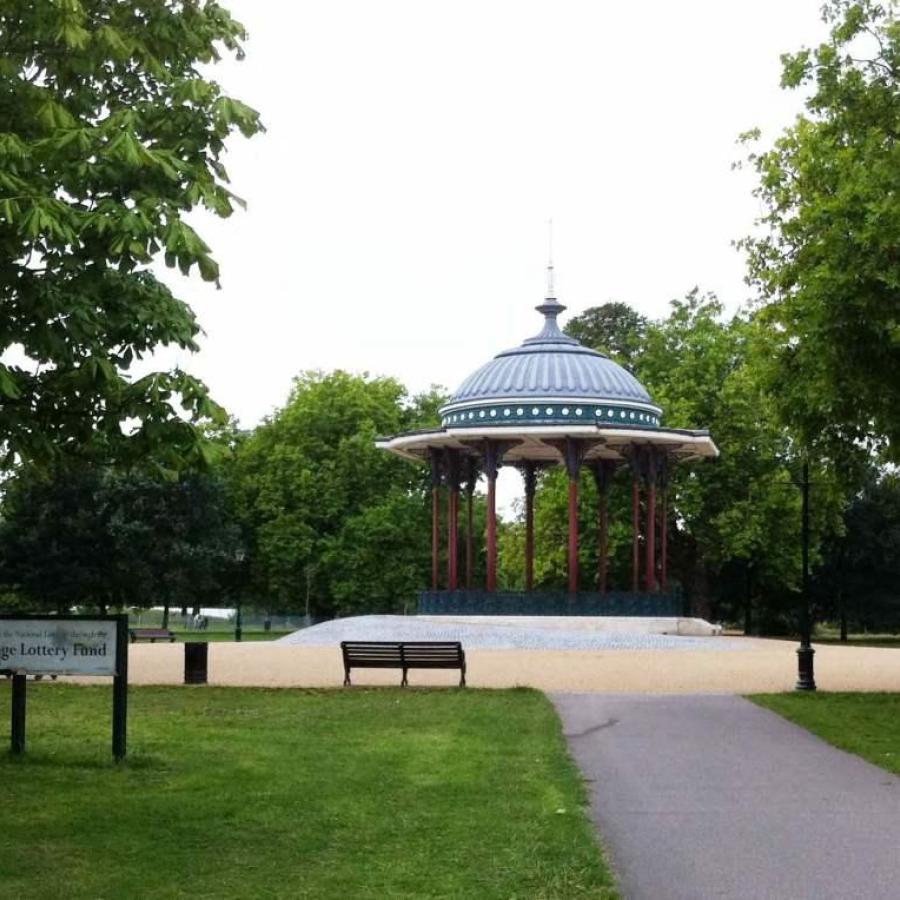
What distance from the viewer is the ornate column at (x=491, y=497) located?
1831 inches

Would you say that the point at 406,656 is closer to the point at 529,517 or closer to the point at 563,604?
the point at 563,604

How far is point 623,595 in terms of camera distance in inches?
1807

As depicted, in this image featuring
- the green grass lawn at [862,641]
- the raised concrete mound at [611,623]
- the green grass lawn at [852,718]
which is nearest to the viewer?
the green grass lawn at [852,718]

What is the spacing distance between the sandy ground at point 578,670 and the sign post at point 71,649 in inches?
425

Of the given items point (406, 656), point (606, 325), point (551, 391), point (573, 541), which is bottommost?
point (406, 656)

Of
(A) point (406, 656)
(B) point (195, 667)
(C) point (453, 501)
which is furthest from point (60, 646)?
(C) point (453, 501)

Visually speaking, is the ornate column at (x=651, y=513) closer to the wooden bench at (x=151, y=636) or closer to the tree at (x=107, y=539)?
the wooden bench at (x=151, y=636)

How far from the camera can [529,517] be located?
50531mm

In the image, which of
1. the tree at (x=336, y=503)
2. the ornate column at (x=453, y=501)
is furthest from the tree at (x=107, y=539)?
the ornate column at (x=453, y=501)

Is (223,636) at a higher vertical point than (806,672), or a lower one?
lower

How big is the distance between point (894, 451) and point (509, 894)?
52.5 ft

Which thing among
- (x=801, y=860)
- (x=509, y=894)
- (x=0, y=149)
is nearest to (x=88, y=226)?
(x=0, y=149)

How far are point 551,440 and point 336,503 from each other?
71.5ft

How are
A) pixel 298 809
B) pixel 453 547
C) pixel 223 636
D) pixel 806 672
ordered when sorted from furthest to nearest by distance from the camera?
pixel 223 636 → pixel 453 547 → pixel 806 672 → pixel 298 809
